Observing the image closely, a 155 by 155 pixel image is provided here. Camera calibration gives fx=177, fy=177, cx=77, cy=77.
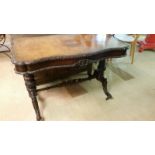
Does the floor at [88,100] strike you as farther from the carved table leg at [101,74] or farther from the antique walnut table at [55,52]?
the antique walnut table at [55,52]

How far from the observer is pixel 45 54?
4.75ft

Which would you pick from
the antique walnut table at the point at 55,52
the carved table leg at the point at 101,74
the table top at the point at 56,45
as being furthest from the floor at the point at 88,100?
the table top at the point at 56,45

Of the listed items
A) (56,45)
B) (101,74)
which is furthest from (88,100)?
(56,45)

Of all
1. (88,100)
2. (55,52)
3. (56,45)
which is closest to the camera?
(55,52)

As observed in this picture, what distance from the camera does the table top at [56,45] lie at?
56.7 inches

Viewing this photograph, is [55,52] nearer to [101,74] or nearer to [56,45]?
[56,45]

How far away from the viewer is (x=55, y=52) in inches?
58.9

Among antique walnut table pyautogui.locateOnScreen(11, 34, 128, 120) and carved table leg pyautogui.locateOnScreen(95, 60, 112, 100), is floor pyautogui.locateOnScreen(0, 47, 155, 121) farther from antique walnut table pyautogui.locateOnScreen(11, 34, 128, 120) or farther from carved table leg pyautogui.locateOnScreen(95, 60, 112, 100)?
antique walnut table pyautogui.locateOnScreen(11, 34, 128, 120)

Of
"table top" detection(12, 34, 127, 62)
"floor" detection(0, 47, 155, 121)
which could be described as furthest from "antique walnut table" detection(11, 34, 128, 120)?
"floor" detection(0, 47, 155, 121)

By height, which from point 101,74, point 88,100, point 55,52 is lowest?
point 88,100

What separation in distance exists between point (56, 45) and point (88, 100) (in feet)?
2.48

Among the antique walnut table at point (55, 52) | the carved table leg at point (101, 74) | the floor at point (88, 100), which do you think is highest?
the antique walnut table at point (55, 52)

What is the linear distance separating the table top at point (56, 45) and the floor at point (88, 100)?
Result: 667mm
